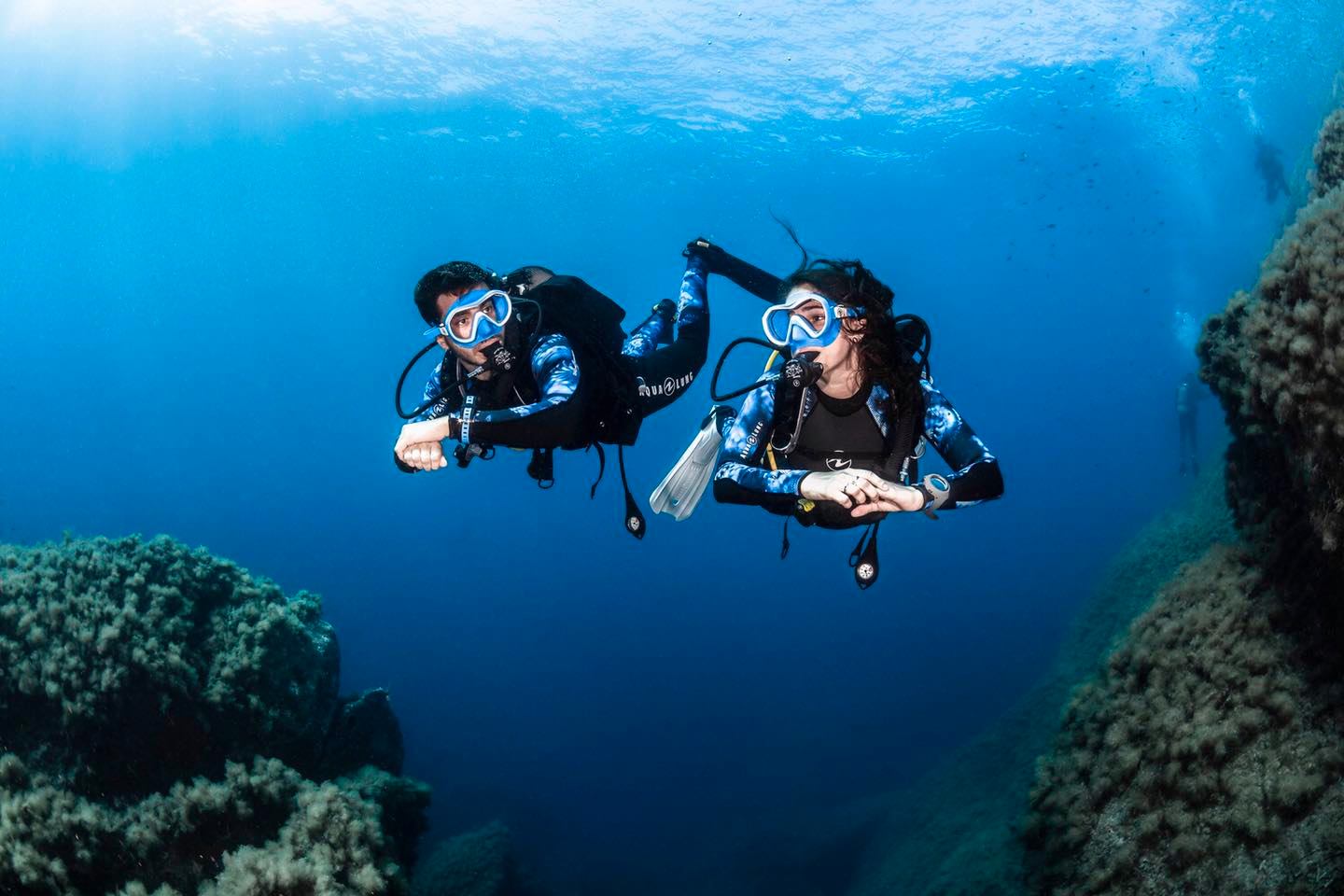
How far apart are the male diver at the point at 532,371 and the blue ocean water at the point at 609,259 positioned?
15.3m

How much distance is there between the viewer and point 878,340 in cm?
393

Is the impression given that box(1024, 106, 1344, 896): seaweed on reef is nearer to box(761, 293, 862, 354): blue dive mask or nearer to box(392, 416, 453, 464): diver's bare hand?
box(761, 293, 862, 354): blue dive mask

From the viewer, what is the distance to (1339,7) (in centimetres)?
3038

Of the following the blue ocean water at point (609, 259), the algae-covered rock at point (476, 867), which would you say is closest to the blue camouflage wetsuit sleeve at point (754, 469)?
the algae-covered rock at point (476, 867)

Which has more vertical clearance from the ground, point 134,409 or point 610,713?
point 134,409

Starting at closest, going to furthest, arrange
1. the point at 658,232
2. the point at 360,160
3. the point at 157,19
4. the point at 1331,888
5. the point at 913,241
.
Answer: the point at 1331,888
the point at 157,19
the point at 360,160
the point at 658,232
the point at 913,241

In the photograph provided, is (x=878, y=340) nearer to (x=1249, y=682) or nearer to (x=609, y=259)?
(x=1249, y=682)

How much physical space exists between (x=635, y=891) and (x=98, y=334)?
360ft

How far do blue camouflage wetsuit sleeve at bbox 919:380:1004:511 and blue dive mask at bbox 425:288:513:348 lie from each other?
2.91 metres

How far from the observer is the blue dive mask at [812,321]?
391 centimetres

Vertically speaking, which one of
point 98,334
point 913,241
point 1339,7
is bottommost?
point 1339,7

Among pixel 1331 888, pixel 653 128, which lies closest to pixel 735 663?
pixel 653 128

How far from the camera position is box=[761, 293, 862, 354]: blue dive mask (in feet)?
12.8

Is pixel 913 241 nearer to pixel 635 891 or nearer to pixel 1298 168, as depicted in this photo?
pixel 1298 168
